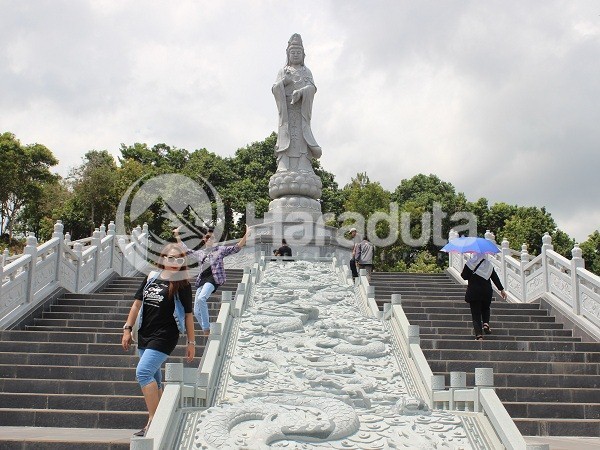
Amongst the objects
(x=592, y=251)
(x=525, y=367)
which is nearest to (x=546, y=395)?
(x=525, y=367)

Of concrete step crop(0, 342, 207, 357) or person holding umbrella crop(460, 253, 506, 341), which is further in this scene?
person holding umbrella crop(460, 253, 506, 341)

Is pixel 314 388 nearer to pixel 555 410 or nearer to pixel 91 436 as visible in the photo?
pixel 91 436

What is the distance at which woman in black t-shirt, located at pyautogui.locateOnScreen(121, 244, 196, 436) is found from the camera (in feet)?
14.8

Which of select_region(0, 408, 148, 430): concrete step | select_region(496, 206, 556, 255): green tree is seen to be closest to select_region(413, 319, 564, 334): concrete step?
select_region(0, 408, 148, 430): concrete step

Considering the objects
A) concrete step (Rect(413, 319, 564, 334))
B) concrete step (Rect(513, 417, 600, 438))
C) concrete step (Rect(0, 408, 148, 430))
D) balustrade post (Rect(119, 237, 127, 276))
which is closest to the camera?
concrete step (Rect(0, 408, 148, 430))

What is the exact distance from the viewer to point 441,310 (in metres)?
9.89

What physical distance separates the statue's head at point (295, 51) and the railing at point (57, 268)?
6538 mm

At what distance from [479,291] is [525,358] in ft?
3.55

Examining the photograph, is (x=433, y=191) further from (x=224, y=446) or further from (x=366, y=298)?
(x=224, y=446)

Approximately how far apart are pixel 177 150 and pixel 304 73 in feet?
52.3

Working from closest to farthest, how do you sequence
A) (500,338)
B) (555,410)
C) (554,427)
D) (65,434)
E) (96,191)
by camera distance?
1. (65,434)
2. (554,427)
3. (555,410)
4. (500,338)
5. (96,191)

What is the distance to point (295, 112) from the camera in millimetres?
17094

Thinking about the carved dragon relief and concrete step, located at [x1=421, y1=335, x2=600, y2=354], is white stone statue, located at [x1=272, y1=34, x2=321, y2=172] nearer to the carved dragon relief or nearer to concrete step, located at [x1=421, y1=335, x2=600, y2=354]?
the carved dragon relief

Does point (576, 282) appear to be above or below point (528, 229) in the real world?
below
